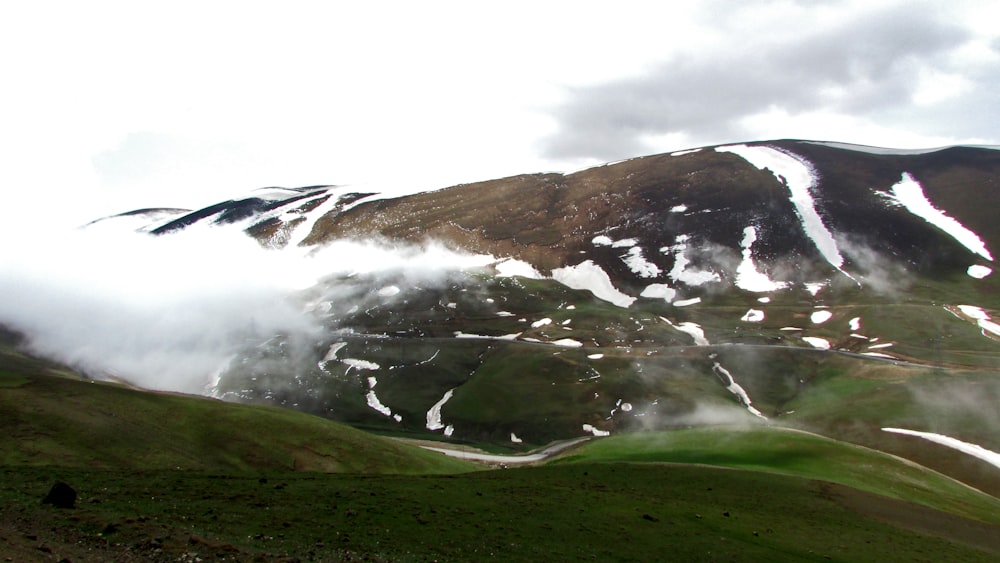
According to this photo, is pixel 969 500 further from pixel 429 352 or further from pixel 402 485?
pixel 429 352

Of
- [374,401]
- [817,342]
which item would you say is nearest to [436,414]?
[374,401]

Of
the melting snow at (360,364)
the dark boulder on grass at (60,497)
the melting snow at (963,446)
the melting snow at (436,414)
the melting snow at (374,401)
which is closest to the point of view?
the dark boulder on grass at (60,497)

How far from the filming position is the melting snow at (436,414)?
156250 mm

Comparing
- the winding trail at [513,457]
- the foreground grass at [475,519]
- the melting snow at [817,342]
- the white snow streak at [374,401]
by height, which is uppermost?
the foreground grass at [475,519]

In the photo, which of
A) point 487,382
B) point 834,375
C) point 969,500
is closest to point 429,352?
point 487,382

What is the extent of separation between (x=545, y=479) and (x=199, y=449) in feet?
98.2

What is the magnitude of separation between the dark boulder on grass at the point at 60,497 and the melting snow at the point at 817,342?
186284mm

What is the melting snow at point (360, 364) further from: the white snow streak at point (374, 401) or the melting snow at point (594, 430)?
the melting snow at point (594, 430)

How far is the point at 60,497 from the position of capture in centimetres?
2780

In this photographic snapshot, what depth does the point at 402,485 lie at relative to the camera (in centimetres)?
4122

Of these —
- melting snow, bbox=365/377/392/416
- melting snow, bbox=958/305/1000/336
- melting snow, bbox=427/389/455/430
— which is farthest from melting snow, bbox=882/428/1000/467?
melting snow, bbox=365/377/392/416

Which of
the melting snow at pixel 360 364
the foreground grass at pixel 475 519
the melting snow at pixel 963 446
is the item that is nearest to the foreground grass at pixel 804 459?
the foreground grass at pixel 475 519

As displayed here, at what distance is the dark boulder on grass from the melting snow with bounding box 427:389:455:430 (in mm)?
129575

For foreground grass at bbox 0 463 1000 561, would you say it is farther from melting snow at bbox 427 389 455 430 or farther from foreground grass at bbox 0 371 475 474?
melting snow at bbox 427 389 455 430
